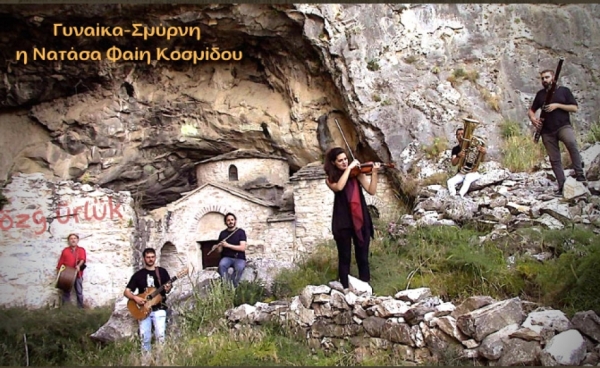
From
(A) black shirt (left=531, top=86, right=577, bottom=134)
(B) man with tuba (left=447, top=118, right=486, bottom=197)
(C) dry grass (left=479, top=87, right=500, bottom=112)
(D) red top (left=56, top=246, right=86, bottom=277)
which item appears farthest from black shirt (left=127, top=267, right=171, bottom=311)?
(C) dry grass (left=479, top=87, right=500, bottom=112)

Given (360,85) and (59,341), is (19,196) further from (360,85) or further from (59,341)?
(360,85)

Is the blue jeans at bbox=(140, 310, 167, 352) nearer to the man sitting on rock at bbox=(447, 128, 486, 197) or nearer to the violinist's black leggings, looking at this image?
the violinist's black leggings

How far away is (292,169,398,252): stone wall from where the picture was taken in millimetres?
13156

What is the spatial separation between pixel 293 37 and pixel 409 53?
8.78 feet

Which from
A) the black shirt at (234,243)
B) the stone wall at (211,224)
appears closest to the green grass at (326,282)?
the black shirt at (234,243)

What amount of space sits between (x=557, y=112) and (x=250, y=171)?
8.53 metres

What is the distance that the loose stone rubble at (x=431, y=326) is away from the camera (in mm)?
4871

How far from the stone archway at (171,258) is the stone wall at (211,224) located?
32mm

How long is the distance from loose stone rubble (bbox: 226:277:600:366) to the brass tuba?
3943 mm

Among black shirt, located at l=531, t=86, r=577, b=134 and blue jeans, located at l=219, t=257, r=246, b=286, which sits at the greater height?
black shirt, located at l=531, t=86, r=577, b=134

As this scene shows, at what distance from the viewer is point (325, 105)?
14.4m

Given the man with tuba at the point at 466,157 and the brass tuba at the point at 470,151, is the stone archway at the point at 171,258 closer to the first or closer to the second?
the man with tuba at the point at 466,157

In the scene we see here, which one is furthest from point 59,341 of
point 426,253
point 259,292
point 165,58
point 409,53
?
point 409,53

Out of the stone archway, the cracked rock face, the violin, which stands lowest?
the stone archway
